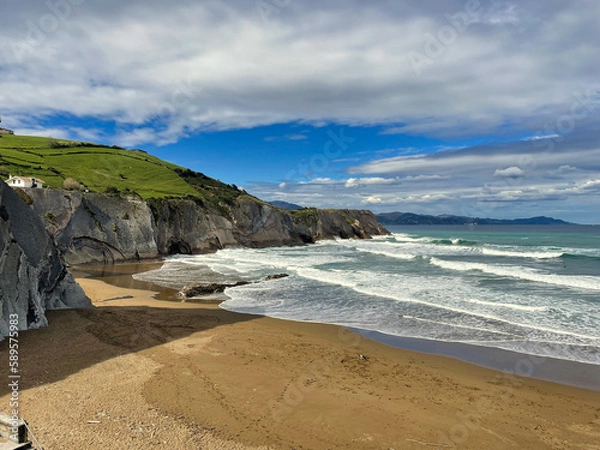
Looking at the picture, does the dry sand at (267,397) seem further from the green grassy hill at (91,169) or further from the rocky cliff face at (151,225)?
the green grassy hill at (91,169)

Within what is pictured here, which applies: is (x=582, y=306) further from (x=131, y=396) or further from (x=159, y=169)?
(x=159, y=169)

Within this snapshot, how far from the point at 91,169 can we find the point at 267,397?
59291mm

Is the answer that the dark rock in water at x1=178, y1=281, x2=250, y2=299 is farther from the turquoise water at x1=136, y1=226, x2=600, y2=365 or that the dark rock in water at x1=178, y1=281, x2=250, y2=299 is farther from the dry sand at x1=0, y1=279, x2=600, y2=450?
the dry sand at x1=0, y1=279, x2=600, y2=450

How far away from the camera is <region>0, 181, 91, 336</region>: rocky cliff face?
11.1 metres

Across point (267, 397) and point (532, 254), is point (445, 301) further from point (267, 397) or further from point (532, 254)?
point (532, 254)

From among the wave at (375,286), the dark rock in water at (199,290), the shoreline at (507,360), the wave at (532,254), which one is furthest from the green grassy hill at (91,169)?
the shoreline at (507,360)

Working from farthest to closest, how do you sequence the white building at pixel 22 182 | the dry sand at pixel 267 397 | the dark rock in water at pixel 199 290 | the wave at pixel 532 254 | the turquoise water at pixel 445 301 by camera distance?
1. the wave at pixel 532 254
2. the white building at pixel 22 182
3. the dark rock in water at pixel 199 290
4. the turquoise water at pixel 445 301
5. the dry sand at pixel 267 397

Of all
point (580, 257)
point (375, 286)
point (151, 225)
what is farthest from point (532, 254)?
point (151, 225)

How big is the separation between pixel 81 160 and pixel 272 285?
2015 inches

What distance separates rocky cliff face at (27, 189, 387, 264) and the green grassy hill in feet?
16.2

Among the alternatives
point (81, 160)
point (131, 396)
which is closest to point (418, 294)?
point (131, 396)

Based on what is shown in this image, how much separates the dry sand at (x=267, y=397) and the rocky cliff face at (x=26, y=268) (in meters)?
0.98

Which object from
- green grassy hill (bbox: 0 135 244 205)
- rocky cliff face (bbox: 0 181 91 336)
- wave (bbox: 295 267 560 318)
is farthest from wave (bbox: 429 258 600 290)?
green grassy hill (bbox: 0 135 244 205)

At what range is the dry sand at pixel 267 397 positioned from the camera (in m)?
6.67
